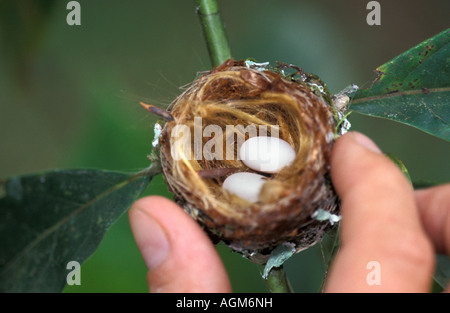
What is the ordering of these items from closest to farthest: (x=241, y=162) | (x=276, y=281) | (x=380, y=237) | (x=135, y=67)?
(x=380, y=237)
(x=276, y=281)
(x=241, y=162)
(x=135, y=67)

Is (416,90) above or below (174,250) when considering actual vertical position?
above

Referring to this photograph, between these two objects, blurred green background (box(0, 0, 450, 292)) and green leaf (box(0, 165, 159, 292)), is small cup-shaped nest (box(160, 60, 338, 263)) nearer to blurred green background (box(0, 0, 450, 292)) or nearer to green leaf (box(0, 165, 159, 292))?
green leaf (box(0, 165, 159, 292))

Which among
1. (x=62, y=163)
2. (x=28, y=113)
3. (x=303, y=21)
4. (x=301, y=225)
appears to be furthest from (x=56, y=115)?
(x=301, y=225)

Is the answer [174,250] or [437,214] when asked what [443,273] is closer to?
[437,214]

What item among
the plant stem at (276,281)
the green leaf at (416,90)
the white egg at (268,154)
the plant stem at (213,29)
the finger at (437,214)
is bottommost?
the plant stem at (276,281)

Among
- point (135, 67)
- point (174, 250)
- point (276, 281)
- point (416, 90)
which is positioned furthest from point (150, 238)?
point (135, 67)

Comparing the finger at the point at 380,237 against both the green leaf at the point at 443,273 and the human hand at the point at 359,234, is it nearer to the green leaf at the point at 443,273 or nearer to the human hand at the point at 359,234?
the human hand at the point at 359,234

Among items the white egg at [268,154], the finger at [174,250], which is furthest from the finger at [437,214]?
the finger at [174,250]
